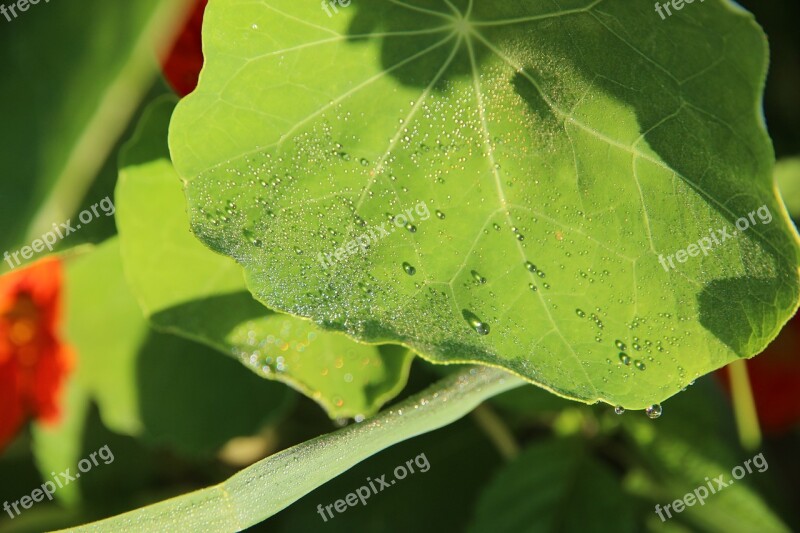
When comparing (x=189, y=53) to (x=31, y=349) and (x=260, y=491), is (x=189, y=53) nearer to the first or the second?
(x=260, y=491)

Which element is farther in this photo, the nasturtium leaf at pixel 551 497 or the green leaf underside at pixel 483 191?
the nasturtium leaf at pixel 551 497

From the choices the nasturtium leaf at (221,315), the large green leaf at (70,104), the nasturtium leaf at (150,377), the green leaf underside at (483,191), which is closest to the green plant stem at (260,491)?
the green leaf underside at (483,191)

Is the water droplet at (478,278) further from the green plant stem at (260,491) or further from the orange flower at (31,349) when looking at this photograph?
the orange flower at (31,349)

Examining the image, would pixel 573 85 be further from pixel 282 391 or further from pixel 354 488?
pixel 354 488

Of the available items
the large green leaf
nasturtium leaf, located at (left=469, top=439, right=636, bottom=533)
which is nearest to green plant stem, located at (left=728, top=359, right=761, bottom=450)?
nasturtium leaf, located at (left=469, top=439, right=636, bottom=533)

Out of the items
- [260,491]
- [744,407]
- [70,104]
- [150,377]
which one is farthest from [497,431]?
[70,104]

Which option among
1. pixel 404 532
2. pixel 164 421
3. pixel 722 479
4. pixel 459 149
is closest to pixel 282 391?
pixel 164 421
